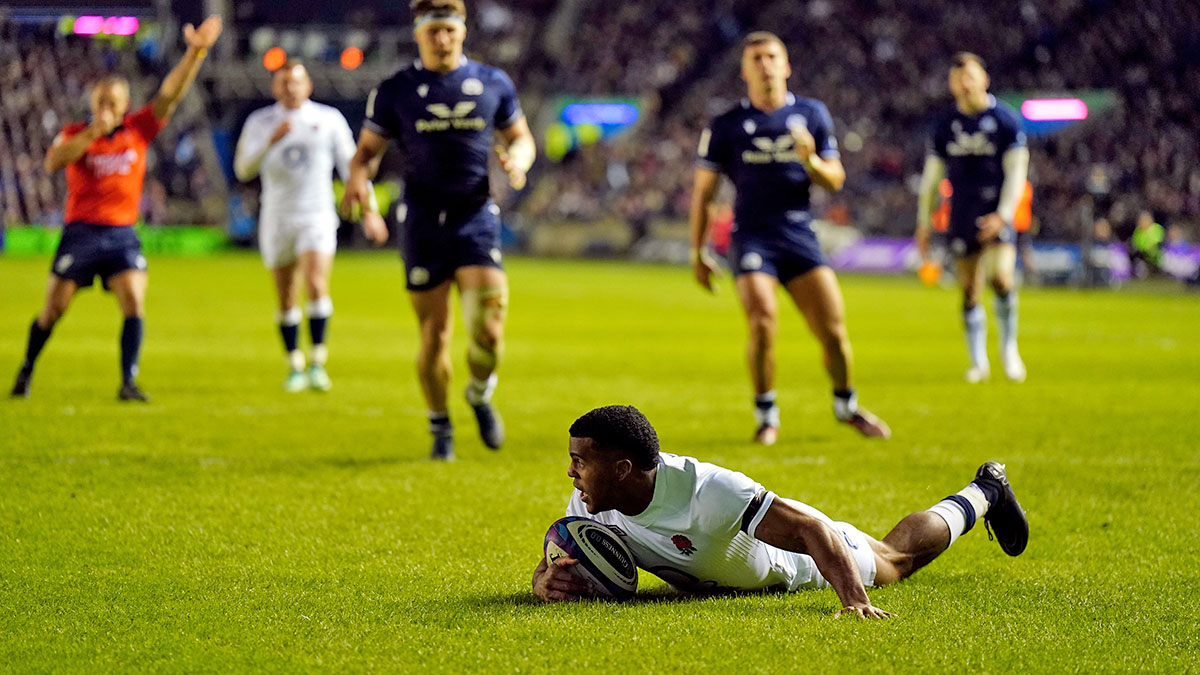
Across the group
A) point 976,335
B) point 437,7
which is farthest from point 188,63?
point 976,335

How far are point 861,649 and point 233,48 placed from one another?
39.8 meters

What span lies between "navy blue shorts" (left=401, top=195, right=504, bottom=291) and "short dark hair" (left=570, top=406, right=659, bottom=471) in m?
3.56

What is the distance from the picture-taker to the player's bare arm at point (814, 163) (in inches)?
312

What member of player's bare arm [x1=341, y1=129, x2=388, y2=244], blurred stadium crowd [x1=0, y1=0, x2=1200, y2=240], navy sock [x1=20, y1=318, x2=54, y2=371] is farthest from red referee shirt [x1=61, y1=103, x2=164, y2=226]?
blurred stadium crowd [x1=0, y1=0, x2=1200, y2=240]

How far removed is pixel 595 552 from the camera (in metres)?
4.59

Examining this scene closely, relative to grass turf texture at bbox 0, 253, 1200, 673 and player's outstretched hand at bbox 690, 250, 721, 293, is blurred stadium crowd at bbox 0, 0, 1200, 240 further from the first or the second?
player's outstretched hand at bbox 690, 250, 721, 293

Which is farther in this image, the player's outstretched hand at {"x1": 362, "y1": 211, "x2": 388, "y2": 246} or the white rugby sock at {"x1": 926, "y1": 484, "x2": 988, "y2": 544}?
the player's outstretched hand at {"x1": 362, "y1": 211, "x2": 388, "y2": 246}

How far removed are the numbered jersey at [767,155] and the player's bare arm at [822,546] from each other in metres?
4.67

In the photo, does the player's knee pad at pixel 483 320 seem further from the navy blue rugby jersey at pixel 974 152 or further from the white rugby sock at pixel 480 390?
the navy blue rugby jersey at pixel 974 152

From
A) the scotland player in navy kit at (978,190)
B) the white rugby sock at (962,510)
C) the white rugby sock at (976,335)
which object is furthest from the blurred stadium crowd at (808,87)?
the white rugby sock at (962,510)

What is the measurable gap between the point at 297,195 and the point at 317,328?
1.14 meters

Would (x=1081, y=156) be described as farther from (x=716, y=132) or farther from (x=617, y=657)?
(x=617, y=657)

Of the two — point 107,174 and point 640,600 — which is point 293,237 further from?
point 640,600

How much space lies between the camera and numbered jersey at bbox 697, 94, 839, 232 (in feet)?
28.6
